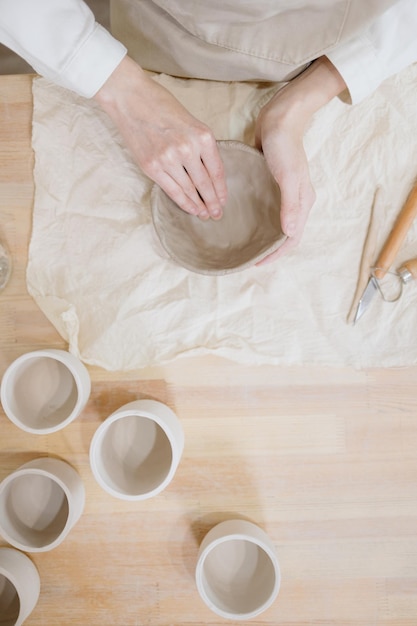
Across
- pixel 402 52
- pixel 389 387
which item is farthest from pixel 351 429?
pixel 402 52

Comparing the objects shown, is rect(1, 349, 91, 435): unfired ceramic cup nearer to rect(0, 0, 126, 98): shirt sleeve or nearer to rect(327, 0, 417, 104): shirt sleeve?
rect(0, 0, 126, 98): shirt sleeve

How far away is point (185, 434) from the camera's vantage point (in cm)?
80

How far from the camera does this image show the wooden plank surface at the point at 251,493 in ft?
2.58

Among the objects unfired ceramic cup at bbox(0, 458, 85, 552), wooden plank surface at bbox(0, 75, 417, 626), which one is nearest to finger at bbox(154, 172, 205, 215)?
wooden plank surface at bbox(0, 75, 417, 626)

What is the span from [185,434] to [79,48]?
0.51 m

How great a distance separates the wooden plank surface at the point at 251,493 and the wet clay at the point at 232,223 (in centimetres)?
16

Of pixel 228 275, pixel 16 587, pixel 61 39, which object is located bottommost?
pixel 16 587

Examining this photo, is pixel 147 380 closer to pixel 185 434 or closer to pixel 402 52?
pixel 185 434

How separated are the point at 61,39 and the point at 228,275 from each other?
1.20 ft

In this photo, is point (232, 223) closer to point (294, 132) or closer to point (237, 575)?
point (294, 132)

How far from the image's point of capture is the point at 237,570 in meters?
0.76

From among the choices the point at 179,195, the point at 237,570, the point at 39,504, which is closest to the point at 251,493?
the point at 237,570

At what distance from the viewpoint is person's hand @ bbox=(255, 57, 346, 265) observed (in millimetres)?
719

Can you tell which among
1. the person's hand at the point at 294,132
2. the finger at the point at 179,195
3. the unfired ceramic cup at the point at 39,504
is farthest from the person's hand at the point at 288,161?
the unfired ceramic cup at the point at 39,504
